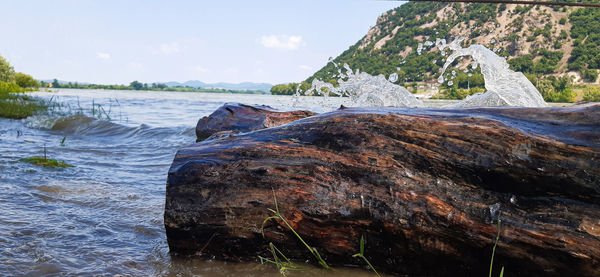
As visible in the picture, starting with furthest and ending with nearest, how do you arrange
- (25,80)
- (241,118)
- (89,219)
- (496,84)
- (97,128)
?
(25,80) < (97,128) < (496,84) < (241,118) < (89,219)

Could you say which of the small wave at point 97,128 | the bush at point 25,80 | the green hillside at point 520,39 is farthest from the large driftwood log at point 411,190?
the bush at point 25,80

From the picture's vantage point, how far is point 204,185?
6.78 ft

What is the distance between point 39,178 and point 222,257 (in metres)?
2.95

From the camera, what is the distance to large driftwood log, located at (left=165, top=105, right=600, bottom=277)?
167 cm

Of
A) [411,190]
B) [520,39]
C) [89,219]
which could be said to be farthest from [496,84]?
[520,39]

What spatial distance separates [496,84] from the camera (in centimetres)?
503

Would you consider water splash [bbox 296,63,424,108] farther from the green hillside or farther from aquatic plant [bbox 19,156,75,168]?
the green hillside

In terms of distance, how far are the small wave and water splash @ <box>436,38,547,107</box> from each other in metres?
6.25

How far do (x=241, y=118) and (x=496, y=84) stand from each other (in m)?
3.20

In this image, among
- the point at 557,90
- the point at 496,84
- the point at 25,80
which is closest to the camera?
the point at 496,84

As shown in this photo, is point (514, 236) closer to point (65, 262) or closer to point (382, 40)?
point (65, 262)

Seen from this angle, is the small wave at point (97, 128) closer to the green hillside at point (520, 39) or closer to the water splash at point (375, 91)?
the water splash at point (375, 91)

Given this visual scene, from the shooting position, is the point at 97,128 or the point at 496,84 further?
the point at 97,128

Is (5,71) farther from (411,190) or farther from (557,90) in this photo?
(557,90)
